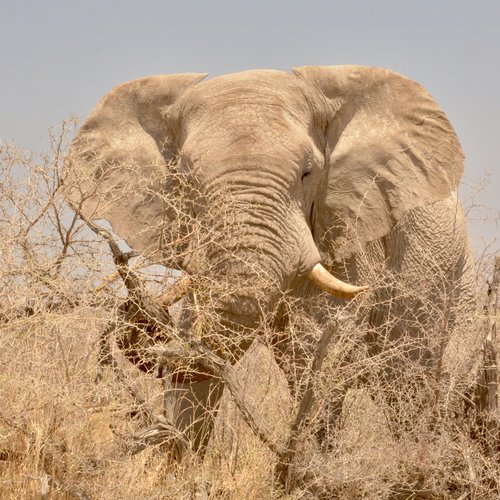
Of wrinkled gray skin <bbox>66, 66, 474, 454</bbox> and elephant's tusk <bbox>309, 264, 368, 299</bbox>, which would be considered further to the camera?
wrinkled gray skin <bbox>66, 66, 474, 454</bbox>

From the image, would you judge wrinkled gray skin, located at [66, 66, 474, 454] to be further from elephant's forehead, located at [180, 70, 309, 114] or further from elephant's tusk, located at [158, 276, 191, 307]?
elephant's tusk, located at [158, 276, 191, 307]

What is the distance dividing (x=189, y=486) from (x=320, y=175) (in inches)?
88.3

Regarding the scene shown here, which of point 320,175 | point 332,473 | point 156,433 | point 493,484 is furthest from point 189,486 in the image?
point 320,175

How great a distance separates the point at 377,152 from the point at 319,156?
540 millimetres

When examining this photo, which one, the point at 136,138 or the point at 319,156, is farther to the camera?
the point at 136,138

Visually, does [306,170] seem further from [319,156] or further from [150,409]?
[150,409]

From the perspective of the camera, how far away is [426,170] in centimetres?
764

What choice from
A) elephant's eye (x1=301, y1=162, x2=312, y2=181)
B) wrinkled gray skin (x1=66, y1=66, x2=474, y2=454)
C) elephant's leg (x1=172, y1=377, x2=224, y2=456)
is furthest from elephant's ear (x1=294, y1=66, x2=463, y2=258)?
elephant's leg (x1=172, y1=377, x2=224, y2=456)

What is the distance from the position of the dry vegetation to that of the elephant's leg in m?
0.12

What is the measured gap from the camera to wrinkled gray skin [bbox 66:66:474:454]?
265 inches

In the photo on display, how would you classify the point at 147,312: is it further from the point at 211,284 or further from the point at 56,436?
the point at 56,436

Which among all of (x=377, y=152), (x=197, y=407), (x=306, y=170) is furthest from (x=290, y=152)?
(x=197, y=407)

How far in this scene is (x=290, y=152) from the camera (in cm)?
667

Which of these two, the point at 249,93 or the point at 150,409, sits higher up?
the point at 249,93
